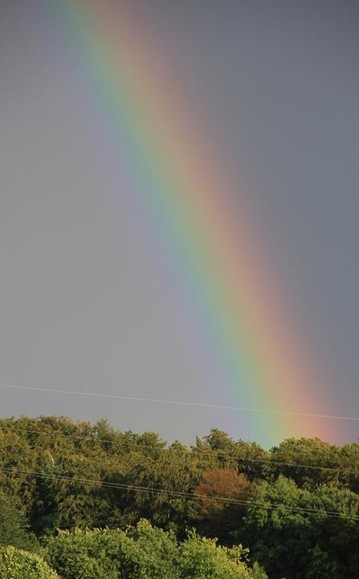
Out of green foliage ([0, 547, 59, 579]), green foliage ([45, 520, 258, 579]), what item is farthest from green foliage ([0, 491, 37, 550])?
green foliage ([0, 547, 59, 579])

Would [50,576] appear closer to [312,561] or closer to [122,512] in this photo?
[312,561]

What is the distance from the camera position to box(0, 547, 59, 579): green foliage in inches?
1581

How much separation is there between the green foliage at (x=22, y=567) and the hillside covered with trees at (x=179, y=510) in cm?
4

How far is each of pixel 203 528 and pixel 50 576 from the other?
2172 cm

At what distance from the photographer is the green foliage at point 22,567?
40.2 metres

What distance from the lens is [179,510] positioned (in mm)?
63188

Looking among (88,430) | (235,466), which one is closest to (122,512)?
(235,466)

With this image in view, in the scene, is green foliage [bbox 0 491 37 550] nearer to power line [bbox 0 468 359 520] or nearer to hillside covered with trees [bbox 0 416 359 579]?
hillside covered with trees [bbox 0 416 359 579]

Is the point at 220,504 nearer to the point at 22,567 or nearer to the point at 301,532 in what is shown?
the point at 301,532

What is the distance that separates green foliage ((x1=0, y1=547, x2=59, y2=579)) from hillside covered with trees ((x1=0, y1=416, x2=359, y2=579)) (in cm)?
4

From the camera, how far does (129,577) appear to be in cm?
4556

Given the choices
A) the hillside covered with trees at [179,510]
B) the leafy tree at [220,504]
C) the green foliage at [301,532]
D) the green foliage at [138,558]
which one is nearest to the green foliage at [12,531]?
the hillside covered with trees at [179,510]

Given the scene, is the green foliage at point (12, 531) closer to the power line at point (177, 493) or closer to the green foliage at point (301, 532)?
the power line at point (177, 493)

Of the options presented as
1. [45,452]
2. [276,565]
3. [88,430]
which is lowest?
[276,565]
